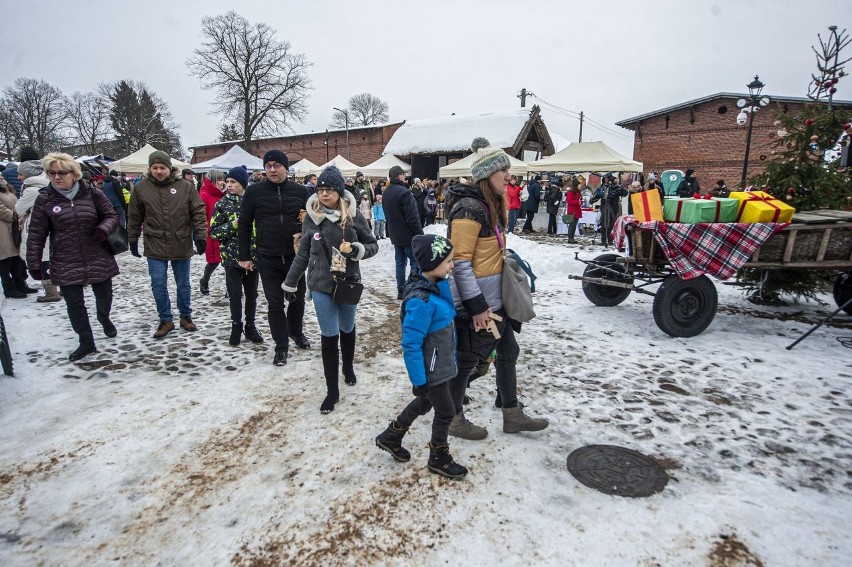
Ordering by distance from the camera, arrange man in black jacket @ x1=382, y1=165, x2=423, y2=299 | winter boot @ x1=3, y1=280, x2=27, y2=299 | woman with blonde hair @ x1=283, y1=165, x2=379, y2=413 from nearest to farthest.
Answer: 1. woman with blonde hair @ x1=283, y1=165, x2=379, y2=413
2. man in black jacket @ x1=382, y1=165, x2=423, y2=299
3. winter boot @ x1=3, y1=280, x2=27, y2=299

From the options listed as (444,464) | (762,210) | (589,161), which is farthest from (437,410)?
(589,161)

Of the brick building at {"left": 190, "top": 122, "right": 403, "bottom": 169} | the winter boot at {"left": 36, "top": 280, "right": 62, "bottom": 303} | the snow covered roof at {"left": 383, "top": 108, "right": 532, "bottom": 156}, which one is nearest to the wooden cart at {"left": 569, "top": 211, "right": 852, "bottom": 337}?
the winter boot at {"left": 36, "top": 280, "right": 62, "bottom": 303}

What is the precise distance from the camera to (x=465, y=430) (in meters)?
3.20

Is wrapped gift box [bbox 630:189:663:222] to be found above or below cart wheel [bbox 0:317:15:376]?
above

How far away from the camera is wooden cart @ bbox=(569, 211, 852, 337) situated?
496cm

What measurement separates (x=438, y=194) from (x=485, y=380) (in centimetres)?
1755

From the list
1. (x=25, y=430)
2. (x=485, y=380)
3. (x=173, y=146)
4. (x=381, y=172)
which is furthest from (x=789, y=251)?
(x=173, y=146)

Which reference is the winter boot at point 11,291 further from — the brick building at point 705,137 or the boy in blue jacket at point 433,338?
the brick building at point 705,137

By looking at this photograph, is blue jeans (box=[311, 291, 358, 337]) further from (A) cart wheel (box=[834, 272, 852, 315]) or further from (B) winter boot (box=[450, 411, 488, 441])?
(A) cart wheel (box=[834, 272, 852, 315])

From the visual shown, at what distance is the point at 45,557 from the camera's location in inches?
85.0

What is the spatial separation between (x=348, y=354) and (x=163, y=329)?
264cm

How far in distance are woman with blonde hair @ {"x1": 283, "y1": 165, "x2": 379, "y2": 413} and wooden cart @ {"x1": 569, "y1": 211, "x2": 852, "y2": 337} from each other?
3.57 meters

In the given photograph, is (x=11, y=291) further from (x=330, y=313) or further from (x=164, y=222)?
(x=330, y=313)

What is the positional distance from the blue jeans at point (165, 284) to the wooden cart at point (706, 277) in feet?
17.2
